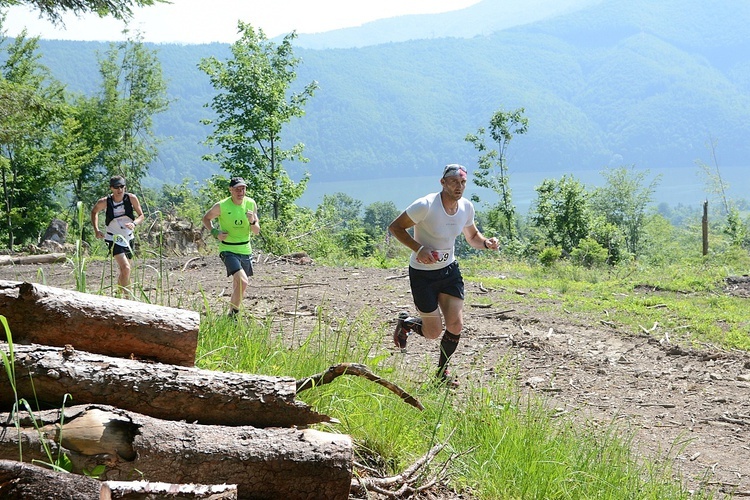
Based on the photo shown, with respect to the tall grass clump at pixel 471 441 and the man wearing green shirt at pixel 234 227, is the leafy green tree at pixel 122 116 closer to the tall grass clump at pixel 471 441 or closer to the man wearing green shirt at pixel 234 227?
the man wearing green shirt at pixel 234 227

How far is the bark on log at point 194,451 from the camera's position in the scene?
2.72 meters

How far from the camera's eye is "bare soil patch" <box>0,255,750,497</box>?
6.61 metres

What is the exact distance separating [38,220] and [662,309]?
33539 mm

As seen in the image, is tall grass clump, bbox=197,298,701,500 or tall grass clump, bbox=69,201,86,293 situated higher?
tall grass clump, bbox=69,201,86,293

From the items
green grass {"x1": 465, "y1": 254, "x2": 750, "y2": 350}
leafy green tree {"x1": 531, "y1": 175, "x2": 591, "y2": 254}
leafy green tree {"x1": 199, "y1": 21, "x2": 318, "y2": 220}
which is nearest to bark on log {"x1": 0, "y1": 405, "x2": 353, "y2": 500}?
green grass {"x1": 465, "y1": 254, "x2": 750, "y2": 350}

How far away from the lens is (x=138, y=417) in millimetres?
2885

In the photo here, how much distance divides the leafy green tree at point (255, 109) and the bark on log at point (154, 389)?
102 ft

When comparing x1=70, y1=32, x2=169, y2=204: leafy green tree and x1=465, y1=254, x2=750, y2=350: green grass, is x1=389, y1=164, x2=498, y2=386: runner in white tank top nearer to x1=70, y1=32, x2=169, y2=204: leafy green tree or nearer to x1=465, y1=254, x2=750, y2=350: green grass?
x1=465, y1=254, x2=750, y2=350: green grass

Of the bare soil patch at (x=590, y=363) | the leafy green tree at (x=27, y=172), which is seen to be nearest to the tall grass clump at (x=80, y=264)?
the bare soil patch at (x=590, y=363)

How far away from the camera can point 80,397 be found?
9.85ft

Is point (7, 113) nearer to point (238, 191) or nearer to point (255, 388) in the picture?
point (238, 191)

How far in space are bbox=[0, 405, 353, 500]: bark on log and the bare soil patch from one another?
6.17 feet

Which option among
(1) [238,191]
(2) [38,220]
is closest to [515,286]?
(1) [238,191]

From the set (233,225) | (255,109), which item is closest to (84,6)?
(233,225)
